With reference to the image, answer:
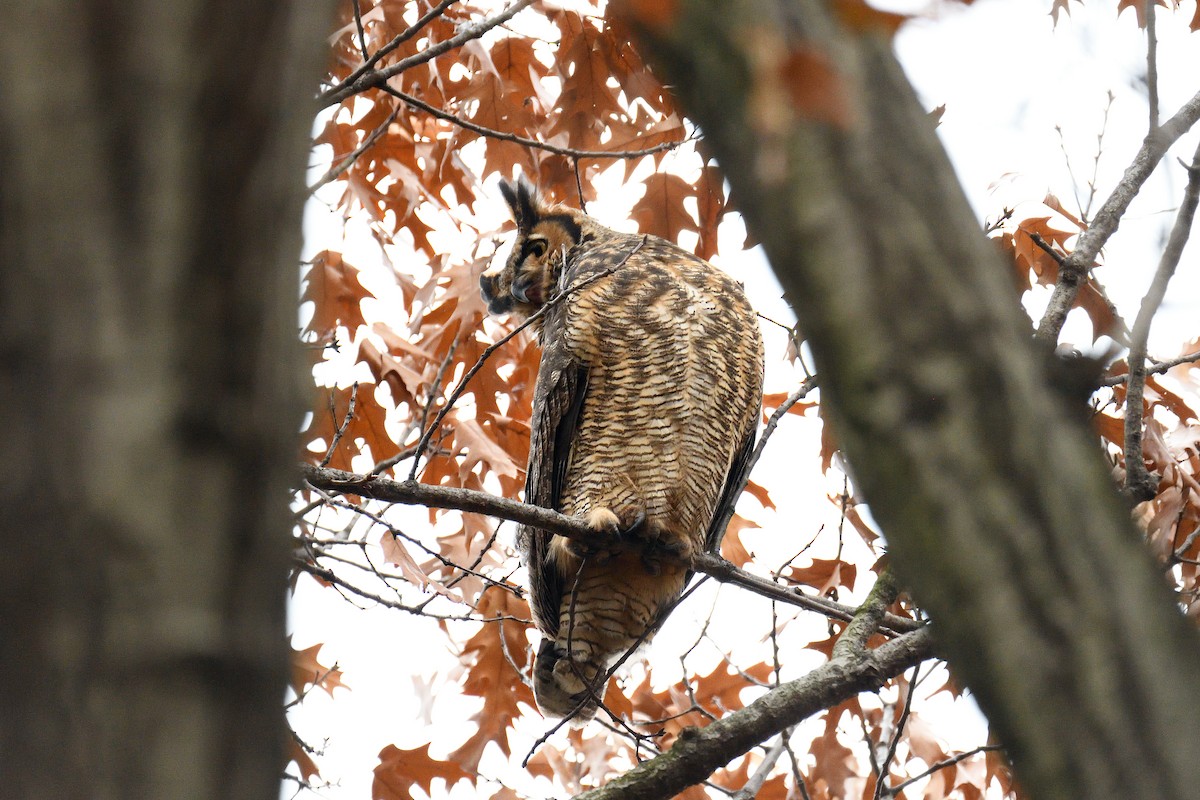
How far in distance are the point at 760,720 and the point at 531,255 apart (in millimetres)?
3030

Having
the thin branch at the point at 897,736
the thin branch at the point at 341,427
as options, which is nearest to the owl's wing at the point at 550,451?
the thin branch at the point at 341,427

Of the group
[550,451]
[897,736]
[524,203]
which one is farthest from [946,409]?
[524,203]

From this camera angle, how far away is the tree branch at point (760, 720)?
3.08 m

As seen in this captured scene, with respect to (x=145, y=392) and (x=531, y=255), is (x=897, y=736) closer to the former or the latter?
(x=145, y=392)

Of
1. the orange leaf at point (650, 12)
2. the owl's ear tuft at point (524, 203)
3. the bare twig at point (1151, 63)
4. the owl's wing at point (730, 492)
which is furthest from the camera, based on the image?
the owl's ear tuft at point (524, 203)

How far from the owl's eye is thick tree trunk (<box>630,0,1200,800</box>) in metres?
4.54

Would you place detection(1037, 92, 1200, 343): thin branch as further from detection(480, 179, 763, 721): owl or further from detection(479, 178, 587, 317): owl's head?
detection(479, 178, 587, 317): owl's head

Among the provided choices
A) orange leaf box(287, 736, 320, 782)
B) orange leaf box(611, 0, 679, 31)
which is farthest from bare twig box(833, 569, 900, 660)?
orange leaf box(611, 0, 679, 31)

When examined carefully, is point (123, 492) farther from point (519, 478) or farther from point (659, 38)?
point (519, 478)

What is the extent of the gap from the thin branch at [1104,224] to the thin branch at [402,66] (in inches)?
67.2

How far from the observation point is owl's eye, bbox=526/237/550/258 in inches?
219

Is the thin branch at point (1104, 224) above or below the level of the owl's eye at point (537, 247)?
below

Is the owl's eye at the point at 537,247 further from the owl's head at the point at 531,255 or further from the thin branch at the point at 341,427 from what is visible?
the thin branch at the point at 341,427

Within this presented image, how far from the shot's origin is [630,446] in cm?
447
